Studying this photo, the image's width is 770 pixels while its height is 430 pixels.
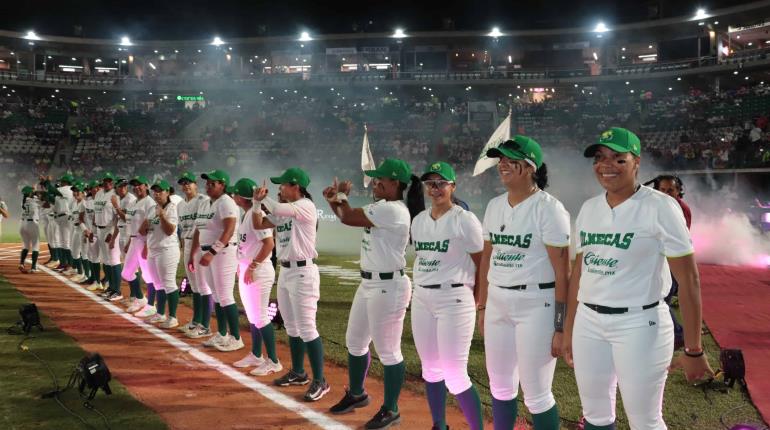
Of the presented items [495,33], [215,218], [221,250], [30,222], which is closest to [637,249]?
[221,250]

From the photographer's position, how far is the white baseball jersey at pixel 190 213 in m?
8.39

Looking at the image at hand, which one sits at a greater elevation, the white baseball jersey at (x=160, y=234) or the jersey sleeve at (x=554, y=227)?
the jersey sleeve at (x=554, y=227)

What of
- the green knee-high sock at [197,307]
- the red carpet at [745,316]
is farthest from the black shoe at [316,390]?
the red carpet at [745,316]

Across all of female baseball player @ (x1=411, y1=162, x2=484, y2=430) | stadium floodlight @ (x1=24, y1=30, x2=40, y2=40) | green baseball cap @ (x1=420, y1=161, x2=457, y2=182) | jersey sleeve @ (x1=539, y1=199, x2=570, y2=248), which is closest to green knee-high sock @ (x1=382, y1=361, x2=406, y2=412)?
female baseball player @ (x1=411, y1=162, x2=484, y2=430)

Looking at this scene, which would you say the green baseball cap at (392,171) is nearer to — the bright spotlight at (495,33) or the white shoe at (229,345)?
the white shoe at (229,345)

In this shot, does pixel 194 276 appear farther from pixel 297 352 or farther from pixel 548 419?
pixel 548 419

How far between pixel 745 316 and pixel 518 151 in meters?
7.81

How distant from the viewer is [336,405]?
543cm

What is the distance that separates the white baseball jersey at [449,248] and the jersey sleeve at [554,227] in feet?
2.29

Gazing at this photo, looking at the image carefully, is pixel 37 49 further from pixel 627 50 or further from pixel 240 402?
pixel 240 402

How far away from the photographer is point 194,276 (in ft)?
28.3

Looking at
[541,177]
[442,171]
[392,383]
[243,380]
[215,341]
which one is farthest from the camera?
[215,341]

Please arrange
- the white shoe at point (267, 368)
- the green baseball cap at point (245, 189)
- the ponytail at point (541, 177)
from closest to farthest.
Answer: the ponytail at point (541, 177) < the white shoe at point (267, 368) < the green baseball cap at point (245, 189)

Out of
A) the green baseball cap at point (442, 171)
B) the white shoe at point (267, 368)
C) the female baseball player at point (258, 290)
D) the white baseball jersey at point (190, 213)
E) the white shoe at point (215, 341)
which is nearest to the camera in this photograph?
the green baseball cap at point (442, 171)
